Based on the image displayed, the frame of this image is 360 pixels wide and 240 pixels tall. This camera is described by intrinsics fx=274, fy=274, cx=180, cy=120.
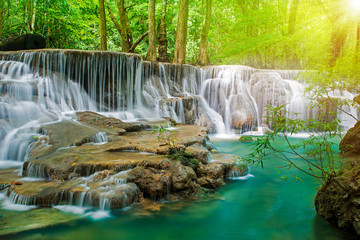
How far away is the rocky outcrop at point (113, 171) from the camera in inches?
178

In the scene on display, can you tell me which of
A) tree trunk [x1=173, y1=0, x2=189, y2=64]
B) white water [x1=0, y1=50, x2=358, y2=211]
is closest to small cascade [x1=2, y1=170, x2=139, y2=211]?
white water [x1=0, y1=50, x2=358, y2=211]

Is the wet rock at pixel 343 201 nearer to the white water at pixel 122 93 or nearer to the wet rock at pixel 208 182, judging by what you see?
the wet rock at pixel 208 182

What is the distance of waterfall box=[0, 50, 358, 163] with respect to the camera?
27.3 ft

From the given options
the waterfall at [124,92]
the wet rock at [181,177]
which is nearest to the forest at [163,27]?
the waterfall at [124,92]

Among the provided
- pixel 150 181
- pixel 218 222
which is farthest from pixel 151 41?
pixel 218 222

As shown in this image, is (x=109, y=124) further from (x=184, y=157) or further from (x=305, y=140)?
(x=305, y=140)

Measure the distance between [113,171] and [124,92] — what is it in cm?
789

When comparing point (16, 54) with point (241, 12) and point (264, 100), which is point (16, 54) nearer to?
point (264, 100)

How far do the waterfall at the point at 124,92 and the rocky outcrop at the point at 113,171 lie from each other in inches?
38.9

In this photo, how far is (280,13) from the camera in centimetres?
2223

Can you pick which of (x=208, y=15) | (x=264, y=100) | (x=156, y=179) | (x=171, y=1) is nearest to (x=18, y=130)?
(x=156, y=179)

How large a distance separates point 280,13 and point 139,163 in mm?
21422

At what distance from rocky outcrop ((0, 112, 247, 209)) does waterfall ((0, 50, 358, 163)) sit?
99 centimetres

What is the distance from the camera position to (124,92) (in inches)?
492
